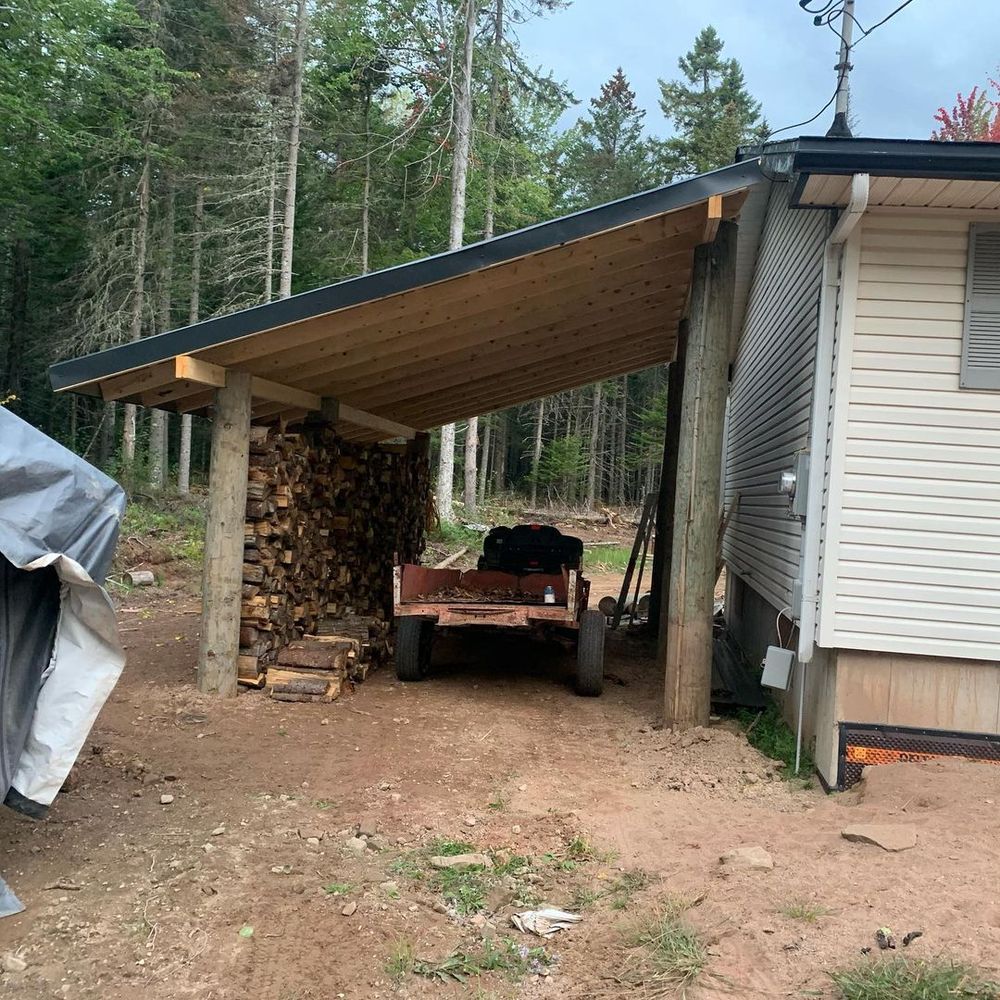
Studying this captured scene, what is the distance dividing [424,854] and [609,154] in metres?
41.2

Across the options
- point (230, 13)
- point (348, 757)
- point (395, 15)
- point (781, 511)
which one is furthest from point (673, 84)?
point (348, 757)

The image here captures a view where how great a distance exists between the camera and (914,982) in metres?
2.64

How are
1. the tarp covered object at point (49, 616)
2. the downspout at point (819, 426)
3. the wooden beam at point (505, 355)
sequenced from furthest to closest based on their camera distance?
the wooden beam at point (505, 355) → the downspout at point (819, 426) → the tarp covered object at point (49, 616)

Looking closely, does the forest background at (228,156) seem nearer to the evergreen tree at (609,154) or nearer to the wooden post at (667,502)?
the evergreen tree at (609,154)

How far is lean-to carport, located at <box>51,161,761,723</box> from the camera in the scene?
19.6ft

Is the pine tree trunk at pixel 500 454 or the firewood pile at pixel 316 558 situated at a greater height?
the pine tree trunk at pixel 500 454

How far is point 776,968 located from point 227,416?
5794mm

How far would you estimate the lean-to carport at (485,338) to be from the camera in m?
5.98

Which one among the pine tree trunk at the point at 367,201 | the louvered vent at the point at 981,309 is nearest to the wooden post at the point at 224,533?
the louvered vent at the point at 981,309

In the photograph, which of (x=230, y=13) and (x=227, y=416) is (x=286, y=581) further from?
(x=230, y=13)

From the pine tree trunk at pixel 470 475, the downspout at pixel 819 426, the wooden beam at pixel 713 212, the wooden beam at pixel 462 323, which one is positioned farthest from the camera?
the pine tree trunk at pixel 470 475

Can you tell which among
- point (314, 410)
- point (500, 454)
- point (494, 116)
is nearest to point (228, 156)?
point (494, 116)

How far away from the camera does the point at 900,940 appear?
2998 millimetres

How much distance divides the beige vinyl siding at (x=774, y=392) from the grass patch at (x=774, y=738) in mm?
972
